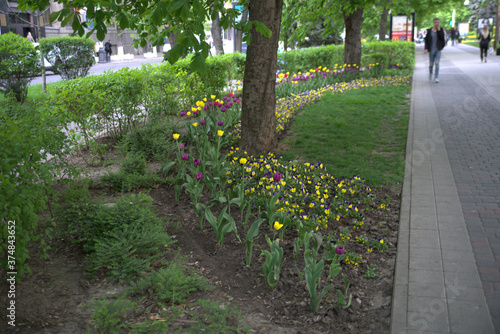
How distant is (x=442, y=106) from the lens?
1098 cm

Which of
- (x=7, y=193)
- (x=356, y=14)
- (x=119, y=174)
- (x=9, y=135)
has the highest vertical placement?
(x=356, y=14)

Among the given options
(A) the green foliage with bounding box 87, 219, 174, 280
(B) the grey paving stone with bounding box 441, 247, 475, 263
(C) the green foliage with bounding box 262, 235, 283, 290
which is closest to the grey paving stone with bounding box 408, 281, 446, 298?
(B) the grey paving stone with bounding box 441, 247, 475, 263

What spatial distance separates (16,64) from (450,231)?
13376 mm

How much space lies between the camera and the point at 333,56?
62.4 ft

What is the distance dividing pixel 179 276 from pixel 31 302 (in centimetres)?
104

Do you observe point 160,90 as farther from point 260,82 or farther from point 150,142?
point 260,82

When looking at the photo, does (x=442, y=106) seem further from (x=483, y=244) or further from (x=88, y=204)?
(x=88, y=204)

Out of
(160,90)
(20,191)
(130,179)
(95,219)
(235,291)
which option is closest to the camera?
(20,191)

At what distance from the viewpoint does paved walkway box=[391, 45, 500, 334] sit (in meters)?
3.05

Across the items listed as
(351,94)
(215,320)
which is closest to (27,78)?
(351,94)

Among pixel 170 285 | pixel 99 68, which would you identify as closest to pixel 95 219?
pixel 170 285

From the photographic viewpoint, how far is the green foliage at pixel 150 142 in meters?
6.46

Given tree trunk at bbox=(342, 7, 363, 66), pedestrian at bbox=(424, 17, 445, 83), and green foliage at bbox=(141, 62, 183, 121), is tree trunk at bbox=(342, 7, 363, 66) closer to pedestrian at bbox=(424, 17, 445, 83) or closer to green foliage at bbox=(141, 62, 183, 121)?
pedestrian at bbox=(424, 17, 445, 83)

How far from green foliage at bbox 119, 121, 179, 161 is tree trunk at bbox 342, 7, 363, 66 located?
1072cm
